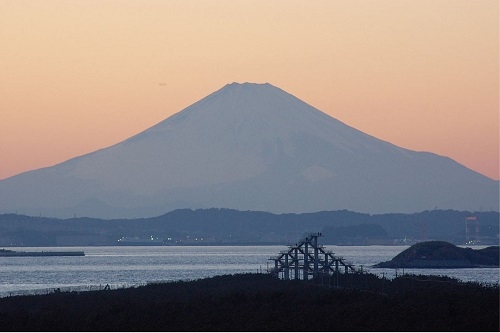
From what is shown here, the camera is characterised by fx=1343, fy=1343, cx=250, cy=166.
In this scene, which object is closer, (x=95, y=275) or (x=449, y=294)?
(x=449, y=294)

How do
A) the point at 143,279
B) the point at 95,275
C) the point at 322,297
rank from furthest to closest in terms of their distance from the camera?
the point at 95,275 → the point at 143,279 → the point at 322,297

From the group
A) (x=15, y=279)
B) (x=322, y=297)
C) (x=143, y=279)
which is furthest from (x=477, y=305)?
(x=15, y=279)

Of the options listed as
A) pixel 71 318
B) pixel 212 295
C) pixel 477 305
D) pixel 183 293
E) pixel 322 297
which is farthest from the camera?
pixel 183 293

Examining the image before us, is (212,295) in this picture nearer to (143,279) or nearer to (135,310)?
(135,310)

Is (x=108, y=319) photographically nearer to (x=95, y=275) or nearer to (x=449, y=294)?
(x=449, y=294)

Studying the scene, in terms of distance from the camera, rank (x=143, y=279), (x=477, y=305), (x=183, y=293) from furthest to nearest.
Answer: (x=143, y=279) → (x=183, y=293) → (x=477, y=305)

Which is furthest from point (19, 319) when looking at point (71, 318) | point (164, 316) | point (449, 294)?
point (449, 294)

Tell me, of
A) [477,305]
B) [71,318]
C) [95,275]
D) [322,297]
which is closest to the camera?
[477,305]
